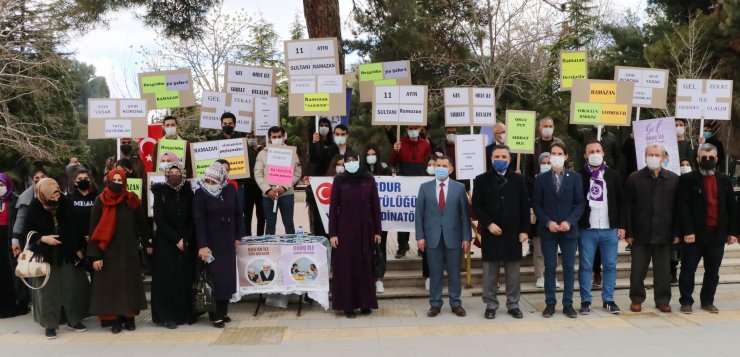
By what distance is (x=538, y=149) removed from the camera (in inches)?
358

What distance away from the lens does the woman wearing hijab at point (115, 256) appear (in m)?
6.83

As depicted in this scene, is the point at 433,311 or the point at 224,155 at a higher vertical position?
the point at 224,155

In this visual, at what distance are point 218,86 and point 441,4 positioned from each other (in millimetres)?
14840

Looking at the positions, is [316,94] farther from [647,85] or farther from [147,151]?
[647,85]

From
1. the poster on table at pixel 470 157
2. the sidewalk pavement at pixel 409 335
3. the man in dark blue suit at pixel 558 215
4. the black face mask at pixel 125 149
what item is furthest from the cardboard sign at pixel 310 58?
the man in dark blue suit at pixel 558 215

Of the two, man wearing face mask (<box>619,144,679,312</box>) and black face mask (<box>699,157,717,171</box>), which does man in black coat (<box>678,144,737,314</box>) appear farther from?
man wearing face mask (<box>619,144,679,312</box>)

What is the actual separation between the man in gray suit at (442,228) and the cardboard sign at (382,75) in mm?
3552

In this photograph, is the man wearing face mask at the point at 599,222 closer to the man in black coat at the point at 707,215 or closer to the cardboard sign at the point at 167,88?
the man in black coat at the point at 707,215

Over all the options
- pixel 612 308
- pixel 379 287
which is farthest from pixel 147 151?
pixel 612 308

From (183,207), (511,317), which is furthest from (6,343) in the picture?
(511,317)

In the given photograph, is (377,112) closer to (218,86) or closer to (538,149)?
(538,149)

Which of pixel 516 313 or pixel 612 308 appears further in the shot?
pixel 612 308

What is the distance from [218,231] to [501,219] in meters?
3.19

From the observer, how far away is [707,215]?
23.9ft
